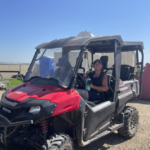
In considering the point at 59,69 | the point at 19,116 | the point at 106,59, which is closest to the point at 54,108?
the point at 19,116

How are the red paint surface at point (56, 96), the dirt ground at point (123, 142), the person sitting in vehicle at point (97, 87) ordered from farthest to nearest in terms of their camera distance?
the dirt ground at point (123, 142) → the person sitting in vehicle at point (97, 87) → the red paint surface at point (56, 96)

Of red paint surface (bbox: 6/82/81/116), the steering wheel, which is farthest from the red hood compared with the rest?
the steering wheel

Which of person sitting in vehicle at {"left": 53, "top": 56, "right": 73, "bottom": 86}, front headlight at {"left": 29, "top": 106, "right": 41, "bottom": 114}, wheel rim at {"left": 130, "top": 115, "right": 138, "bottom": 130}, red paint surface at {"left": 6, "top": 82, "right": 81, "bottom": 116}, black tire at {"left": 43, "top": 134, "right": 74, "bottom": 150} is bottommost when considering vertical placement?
wheel rim at {"left": 130, "top": 115, "right": 138, "bottom": 130}

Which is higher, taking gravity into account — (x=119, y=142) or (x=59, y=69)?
(x=59, y=69)

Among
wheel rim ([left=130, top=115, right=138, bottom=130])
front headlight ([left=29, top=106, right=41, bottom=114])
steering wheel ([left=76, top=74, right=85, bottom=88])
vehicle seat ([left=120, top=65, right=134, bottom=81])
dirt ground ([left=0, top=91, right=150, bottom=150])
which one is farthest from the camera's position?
vehicle seat ([left=120, top=65, right=134, bottom=81])

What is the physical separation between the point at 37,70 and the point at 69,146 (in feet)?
5.57

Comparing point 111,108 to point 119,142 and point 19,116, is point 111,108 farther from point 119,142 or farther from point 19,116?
point 19,116

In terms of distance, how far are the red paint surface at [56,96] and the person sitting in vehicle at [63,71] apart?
20 centimetres

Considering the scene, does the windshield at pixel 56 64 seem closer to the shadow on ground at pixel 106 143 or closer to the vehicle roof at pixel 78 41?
the vehicle roof at pixel 78 41

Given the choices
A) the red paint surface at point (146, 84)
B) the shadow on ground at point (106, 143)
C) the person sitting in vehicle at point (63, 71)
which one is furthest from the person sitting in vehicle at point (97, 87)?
the red paint surface at point (146, 84)

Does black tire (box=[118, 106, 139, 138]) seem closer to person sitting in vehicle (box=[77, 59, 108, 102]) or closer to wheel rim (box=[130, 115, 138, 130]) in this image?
wheel rim (box=[130, 115, 138, 130])

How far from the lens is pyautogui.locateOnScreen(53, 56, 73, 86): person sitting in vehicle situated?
294 cm

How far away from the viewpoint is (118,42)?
145 inches

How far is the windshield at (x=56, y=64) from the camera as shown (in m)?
2.99
